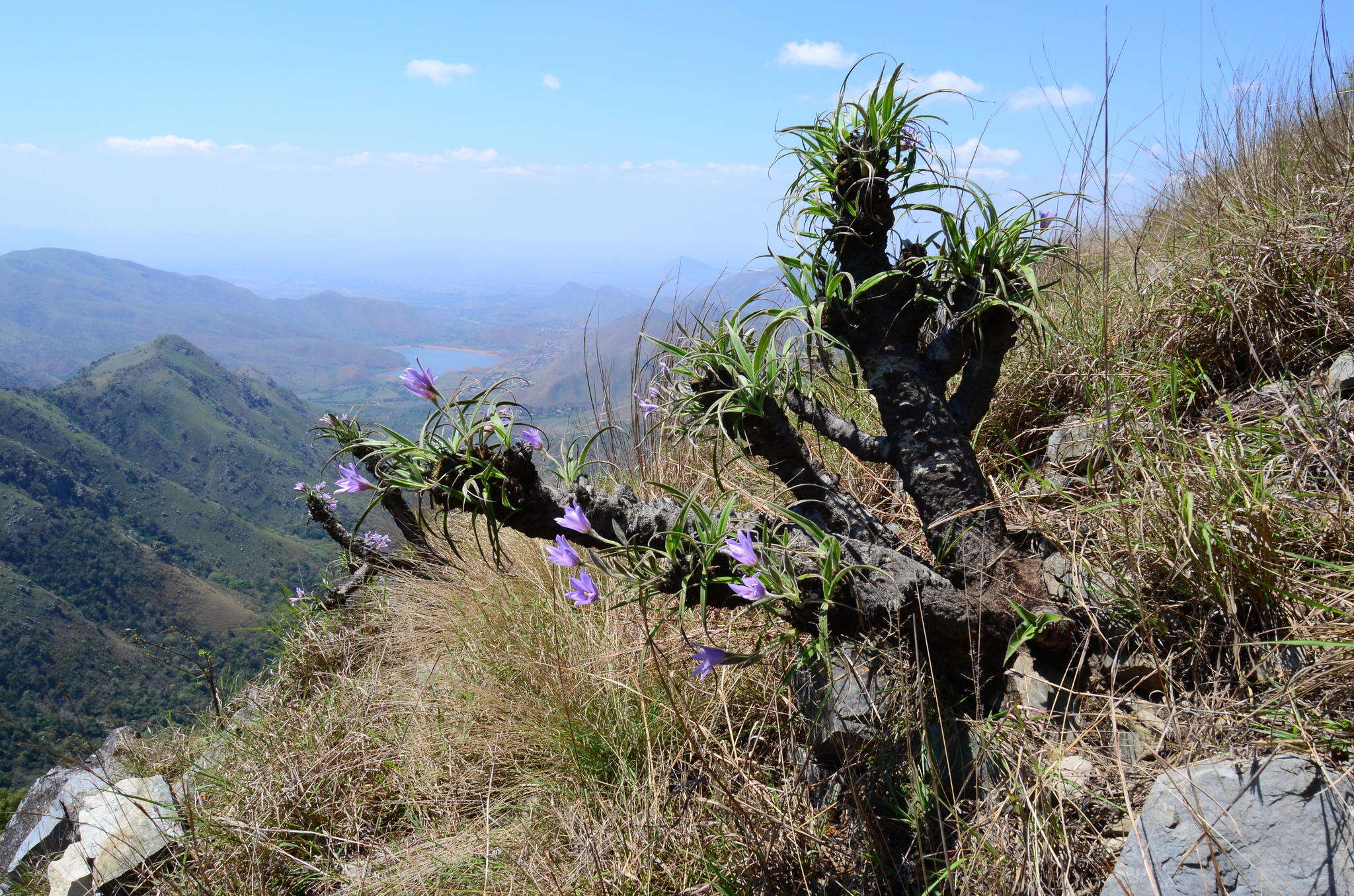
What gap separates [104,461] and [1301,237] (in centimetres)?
9384

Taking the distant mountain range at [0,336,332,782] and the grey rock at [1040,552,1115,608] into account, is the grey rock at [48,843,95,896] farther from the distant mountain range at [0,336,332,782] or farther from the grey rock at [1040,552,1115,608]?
the distant mountain range at [0,336,332,782]

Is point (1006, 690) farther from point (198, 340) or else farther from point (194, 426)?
point (198, 340)

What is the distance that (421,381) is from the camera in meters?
1.83

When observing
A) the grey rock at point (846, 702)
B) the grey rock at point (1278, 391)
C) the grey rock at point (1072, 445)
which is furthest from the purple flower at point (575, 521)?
the grey rock at point (1278, 391)

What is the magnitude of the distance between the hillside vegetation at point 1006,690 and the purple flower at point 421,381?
824 millimetres

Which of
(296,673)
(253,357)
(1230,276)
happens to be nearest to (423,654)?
(296,673)

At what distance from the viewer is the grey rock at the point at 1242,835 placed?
1168mm

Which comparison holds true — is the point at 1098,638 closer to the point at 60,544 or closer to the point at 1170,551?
the point at 1170,551

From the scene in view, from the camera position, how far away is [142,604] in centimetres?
4969

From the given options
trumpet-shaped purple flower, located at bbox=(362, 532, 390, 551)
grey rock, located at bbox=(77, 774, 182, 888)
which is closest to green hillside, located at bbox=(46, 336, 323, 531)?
trumpet-shaped purple flower, located at bbox=(362, 532, 390, 551)

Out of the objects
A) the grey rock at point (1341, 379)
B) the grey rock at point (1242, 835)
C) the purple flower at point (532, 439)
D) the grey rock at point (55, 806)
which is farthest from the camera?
the grey rock at point (55, 806)

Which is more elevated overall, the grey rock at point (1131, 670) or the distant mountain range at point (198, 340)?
the distant mountain range at point (198, 340)

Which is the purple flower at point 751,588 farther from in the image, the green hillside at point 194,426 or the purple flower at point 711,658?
the green hillside at point 194,426

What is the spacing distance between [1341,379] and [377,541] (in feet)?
16.4
